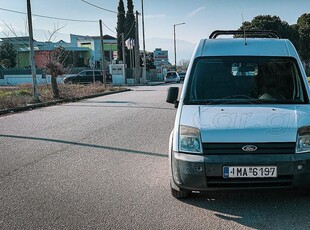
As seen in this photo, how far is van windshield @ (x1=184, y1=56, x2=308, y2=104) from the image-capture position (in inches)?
201

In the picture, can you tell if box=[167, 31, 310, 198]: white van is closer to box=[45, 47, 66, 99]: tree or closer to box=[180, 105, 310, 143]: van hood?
box=[180, 105, 310, 143]: van hood

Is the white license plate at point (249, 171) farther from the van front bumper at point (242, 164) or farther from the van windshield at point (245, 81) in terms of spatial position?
the van windshield at point (245, 81)

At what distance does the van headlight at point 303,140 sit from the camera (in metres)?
4.17

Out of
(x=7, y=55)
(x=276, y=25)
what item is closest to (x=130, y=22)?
(x=7, y=55)

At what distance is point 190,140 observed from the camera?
4344 millimetres

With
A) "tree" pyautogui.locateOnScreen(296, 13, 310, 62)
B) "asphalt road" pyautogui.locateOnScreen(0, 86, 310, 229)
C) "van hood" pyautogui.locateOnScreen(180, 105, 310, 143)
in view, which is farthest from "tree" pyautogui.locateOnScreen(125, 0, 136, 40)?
"van hood" pyautogui.locateOnScreen(180, 105, 310, 143)

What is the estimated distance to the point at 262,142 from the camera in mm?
4160

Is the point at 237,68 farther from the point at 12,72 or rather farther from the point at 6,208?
the point at 12,72

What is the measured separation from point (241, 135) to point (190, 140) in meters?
0.55

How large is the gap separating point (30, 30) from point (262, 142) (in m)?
16.8

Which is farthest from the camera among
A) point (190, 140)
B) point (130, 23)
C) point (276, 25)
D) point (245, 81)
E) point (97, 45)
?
point (97, 45)

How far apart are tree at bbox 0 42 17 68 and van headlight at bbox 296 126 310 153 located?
65117 mm

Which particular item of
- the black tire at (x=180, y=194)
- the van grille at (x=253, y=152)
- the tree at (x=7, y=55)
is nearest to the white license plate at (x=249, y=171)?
the van grille at (x=253, y=152)

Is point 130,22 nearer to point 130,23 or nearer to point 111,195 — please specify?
point 130,23
